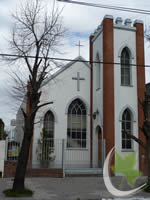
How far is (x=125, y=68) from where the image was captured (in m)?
16.7

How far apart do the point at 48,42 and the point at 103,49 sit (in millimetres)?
5847

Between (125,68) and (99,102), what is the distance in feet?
9.21

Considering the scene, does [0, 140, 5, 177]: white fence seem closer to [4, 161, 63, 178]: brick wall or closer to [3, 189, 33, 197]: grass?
[4, 161, 63, 178]: brick wall

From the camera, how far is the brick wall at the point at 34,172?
1380cm

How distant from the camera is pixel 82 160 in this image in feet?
54.0

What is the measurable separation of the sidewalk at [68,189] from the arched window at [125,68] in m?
6.23

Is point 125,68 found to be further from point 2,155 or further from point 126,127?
point 2,155

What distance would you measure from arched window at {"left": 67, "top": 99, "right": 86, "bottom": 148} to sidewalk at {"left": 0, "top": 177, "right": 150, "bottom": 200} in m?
3.35

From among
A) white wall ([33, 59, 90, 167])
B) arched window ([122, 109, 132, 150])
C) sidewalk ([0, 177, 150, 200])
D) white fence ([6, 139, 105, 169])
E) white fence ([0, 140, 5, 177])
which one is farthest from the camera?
white wall ([33, 59, 90, 167])

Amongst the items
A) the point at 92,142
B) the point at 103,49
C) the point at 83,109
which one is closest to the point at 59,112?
the point at 83,109

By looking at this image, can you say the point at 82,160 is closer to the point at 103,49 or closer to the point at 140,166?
the point at 140,166

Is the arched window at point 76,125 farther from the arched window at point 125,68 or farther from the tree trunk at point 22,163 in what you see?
the tree trunk at point 22,163

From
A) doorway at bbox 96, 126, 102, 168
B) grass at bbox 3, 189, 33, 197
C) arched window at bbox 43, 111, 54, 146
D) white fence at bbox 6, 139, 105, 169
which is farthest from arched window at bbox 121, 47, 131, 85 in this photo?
grass at bbox 3, 189, 33, 197

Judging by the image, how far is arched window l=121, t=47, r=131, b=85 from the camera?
54.3ft
